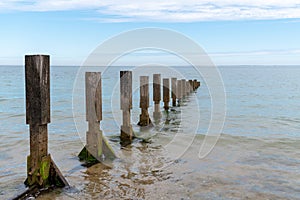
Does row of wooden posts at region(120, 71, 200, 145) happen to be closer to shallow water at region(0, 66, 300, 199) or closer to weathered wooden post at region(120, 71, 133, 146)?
weathered wooden post at region(120, 71, 133, 146)

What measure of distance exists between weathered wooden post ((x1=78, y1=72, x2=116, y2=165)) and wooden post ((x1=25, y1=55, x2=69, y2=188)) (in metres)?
1.85

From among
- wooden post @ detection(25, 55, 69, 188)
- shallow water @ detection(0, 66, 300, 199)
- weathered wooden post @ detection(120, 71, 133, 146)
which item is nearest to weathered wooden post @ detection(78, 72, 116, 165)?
shallow water @ detection(0, 66, 300, 199)

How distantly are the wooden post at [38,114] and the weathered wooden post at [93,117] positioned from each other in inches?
73.0

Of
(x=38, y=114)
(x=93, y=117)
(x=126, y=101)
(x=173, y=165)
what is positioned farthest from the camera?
(x=126, y=101)

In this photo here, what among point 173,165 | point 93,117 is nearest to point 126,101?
point 93,117

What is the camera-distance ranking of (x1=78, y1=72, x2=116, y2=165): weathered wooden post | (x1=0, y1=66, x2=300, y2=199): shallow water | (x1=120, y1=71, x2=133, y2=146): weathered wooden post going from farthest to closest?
(x1=120, y1=71, x2=133, y2=146): weathered wooden post < (x1=78, y1=72, x2=116, y2=165): weathered wooden post < (x1=0, y1=66, x2=300, y2=199): shallow water

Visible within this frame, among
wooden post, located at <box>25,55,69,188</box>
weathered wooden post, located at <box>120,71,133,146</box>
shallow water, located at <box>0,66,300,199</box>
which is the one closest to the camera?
wooden post, located at <box>25,55,69,188</box>

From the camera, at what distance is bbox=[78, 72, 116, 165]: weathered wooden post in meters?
7.55

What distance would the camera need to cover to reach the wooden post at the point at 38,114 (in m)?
5.53

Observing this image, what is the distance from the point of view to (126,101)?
977 centimetres

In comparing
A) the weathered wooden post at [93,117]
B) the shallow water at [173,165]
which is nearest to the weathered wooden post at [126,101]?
the shallow water at [173,165]

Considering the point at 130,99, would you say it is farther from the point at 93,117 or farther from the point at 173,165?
the point at 173,165

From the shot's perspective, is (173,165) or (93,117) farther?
(173,165)

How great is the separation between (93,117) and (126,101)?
2194 millimetres
